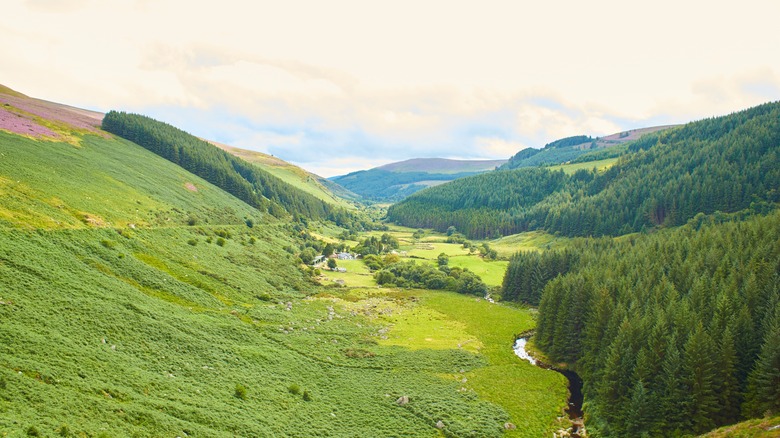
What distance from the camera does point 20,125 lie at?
4953 inches

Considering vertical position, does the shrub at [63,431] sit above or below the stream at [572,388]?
above

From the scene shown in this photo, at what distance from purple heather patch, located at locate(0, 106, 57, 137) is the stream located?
147 meters

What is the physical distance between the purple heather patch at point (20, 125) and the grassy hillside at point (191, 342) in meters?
10.8

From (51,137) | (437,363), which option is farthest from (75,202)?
(437,363)

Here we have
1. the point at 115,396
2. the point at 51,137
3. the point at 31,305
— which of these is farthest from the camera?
the point at 51,137

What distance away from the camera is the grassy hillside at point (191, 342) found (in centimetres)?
3828

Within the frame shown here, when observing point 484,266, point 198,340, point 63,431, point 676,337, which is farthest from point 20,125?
point 676,337

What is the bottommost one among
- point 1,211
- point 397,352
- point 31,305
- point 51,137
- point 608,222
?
point 397,352

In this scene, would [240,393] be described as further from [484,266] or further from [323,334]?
[484,266]

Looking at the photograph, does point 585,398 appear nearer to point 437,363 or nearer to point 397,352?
point 437,363

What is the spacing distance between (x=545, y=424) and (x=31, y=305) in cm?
6442

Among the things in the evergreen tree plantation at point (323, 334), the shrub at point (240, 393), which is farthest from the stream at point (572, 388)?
the shrub at point (240, 393)

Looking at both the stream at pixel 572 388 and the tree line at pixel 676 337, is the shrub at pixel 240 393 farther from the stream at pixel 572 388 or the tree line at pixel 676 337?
the tree line at pixel 676 337

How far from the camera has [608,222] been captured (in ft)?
653
